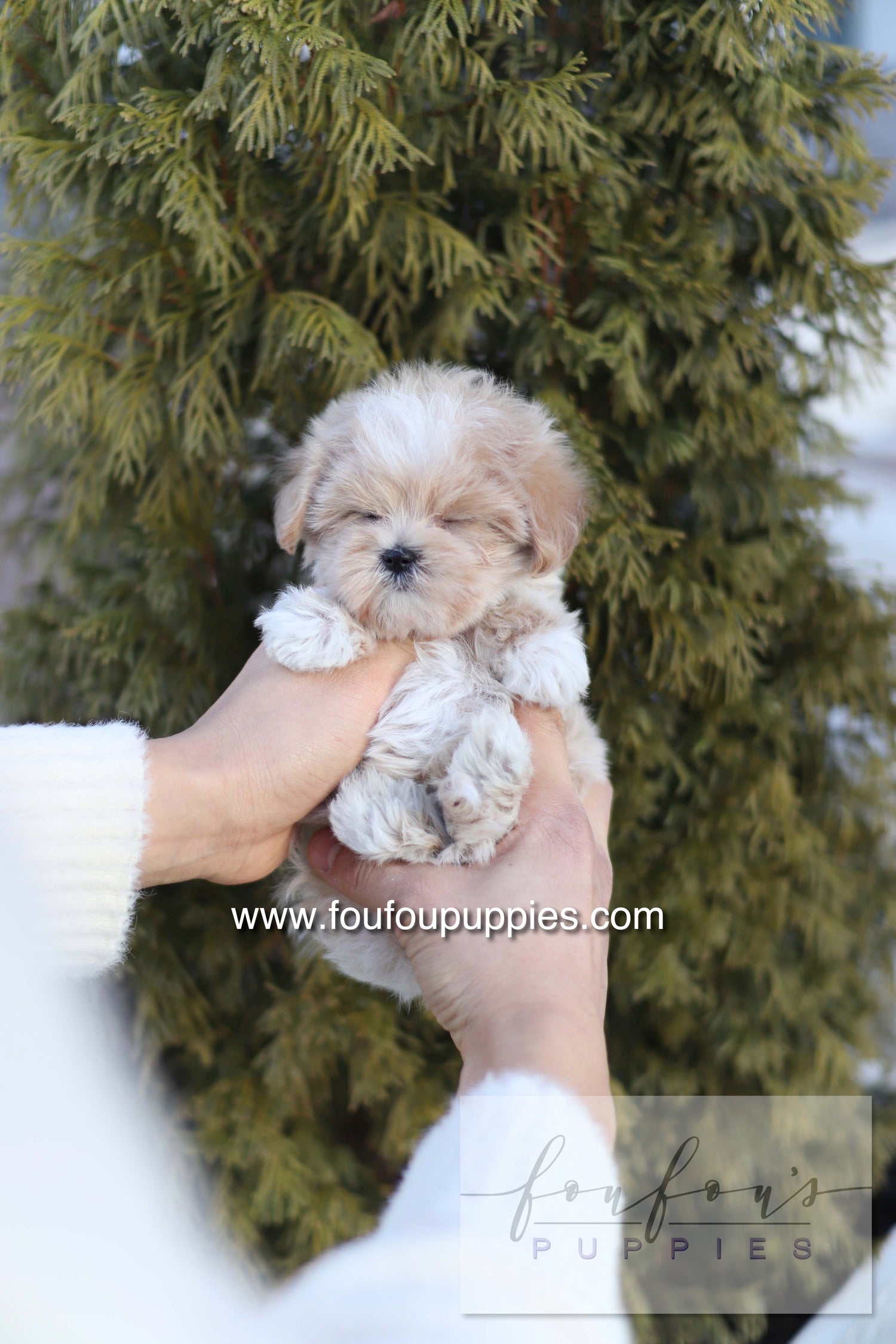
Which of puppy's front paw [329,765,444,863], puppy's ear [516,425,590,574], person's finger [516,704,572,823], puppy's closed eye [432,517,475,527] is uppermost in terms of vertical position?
puppy's ear [516,425,590,574]

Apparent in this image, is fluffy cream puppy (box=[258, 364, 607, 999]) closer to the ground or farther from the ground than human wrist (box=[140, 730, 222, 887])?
farther from the ground

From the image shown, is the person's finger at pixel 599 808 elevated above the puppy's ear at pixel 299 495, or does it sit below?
below

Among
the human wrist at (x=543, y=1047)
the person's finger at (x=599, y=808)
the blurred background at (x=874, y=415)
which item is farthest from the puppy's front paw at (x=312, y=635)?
the blurred background at (x=874, y=415)

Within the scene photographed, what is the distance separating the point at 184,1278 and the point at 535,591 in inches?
61.1

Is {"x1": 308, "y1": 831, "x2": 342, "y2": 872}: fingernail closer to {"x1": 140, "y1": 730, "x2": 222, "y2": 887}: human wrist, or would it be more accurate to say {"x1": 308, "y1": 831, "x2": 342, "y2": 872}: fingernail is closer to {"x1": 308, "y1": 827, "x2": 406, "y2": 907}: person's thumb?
{"x1": 308, "y1": 827, "x2": 406, "y2": 907}: person's thumb

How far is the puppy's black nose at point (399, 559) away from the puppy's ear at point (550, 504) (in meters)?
0.30

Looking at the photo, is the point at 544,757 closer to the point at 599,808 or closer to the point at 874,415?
the point at 599,808

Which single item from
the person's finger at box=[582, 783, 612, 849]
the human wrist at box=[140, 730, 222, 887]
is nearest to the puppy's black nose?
the human wrist at box=[140, 730, 222, 887]

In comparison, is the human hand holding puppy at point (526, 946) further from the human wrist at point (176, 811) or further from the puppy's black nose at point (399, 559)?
the puppy's black nose at point (399, 559)

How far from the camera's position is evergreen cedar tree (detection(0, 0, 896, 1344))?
2242mm

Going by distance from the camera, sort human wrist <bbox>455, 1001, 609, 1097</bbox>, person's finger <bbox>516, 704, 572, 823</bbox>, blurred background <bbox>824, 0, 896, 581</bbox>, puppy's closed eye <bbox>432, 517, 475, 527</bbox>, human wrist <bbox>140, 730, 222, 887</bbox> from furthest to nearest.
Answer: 1. blurred background <bbox>824, 0, 896, 581</bbox>
2. puppy's closed eye <bbox>432, 517, 475, 527</bbox>
3. person's finger <bbox>516, 704, 572, 823</bbox>
4. human wrist <bbox>140, 730, 222, 887</bbox>
5. human wrist <bbox>455, 1001, 609, 1097</bbox>

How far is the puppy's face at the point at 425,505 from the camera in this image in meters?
1.88

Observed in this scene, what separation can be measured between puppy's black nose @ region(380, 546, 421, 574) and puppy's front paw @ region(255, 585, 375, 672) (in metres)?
0.15

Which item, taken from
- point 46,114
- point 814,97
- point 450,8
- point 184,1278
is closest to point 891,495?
point 814,97
